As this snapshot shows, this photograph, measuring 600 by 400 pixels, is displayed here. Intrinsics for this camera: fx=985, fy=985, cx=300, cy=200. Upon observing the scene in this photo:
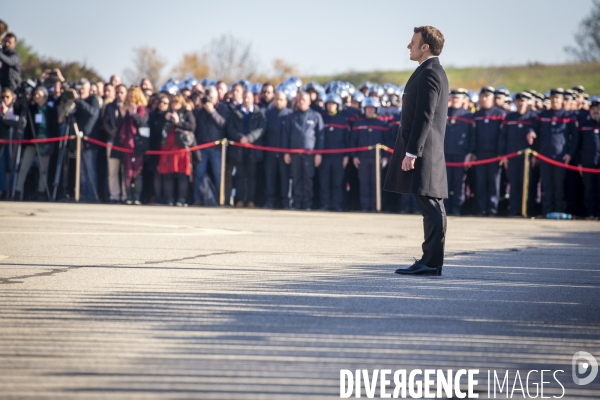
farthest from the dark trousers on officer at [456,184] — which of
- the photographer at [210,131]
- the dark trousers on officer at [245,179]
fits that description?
the photographer at [210,131]

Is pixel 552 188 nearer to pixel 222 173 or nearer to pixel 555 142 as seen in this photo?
pixel 555 142

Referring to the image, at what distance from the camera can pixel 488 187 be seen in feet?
67.3

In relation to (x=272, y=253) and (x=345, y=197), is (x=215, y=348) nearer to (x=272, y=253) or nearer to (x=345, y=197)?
(x=272, y=253)

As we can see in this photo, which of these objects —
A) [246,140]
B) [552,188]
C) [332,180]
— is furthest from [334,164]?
[552,188]

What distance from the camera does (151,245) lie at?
1180 cm

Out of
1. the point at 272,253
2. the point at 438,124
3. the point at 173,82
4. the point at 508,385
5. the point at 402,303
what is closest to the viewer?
the point at 508,385

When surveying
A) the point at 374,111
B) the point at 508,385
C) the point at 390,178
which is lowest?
the point at 508,385

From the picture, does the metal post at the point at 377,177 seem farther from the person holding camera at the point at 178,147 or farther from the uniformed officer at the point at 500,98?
the person holding camera at the point at 178,147

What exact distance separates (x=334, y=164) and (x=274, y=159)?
1.34m

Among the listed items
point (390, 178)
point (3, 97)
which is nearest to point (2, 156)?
point (3, 97)

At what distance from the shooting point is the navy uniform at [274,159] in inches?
844

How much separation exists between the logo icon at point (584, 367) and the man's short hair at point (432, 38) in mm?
4143

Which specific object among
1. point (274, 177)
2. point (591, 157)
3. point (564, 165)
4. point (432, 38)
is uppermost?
point (432, 38)

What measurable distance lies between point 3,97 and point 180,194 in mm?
4578
